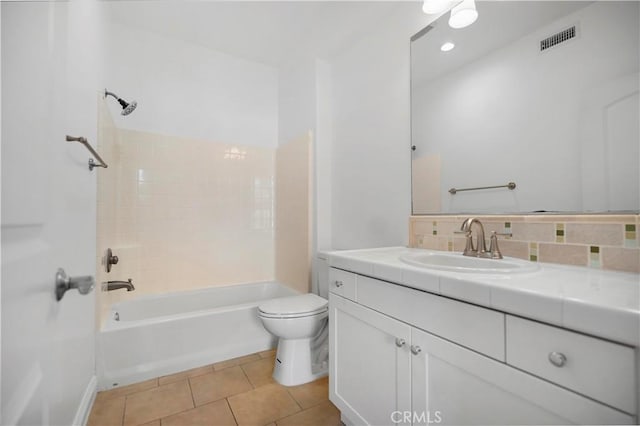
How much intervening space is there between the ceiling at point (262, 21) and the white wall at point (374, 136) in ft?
0.37

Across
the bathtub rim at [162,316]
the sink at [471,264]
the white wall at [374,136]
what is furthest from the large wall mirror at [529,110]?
the bathtub rim at [162,316]

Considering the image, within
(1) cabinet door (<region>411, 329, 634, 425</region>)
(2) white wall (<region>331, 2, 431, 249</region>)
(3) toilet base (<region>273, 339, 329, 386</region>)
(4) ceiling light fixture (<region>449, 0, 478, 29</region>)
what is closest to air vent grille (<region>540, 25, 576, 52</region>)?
(4) ceiling light fixture (<region>449, 0, 478, 29</region>)

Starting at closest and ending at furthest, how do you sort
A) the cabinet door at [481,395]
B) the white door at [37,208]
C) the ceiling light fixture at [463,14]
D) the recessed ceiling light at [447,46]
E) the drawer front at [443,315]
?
the white door at [37,208]
the cabinet door at [481,395]
the drawer front at [443,315]
the ceiling light fixture at [463,14]
the recessed ceiling light at [447,46]

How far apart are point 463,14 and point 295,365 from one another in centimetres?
215

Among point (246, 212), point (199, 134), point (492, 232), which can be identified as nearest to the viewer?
point (492, 232)

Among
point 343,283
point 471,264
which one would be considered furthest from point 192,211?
point 471,264

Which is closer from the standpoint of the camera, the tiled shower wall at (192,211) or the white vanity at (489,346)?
the white vanity at (489,346)

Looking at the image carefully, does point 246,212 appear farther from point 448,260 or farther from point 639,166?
point 639,166

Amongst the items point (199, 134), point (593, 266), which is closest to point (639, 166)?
point (593, 266)

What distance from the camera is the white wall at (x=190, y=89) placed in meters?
2.26

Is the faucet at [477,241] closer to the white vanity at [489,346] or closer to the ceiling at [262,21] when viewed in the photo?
the white vanity at [489,346]

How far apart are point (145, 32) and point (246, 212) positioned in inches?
68.2

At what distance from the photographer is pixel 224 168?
8.82 ft

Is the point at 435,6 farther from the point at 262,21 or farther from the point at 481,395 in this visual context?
the point at 481,395
